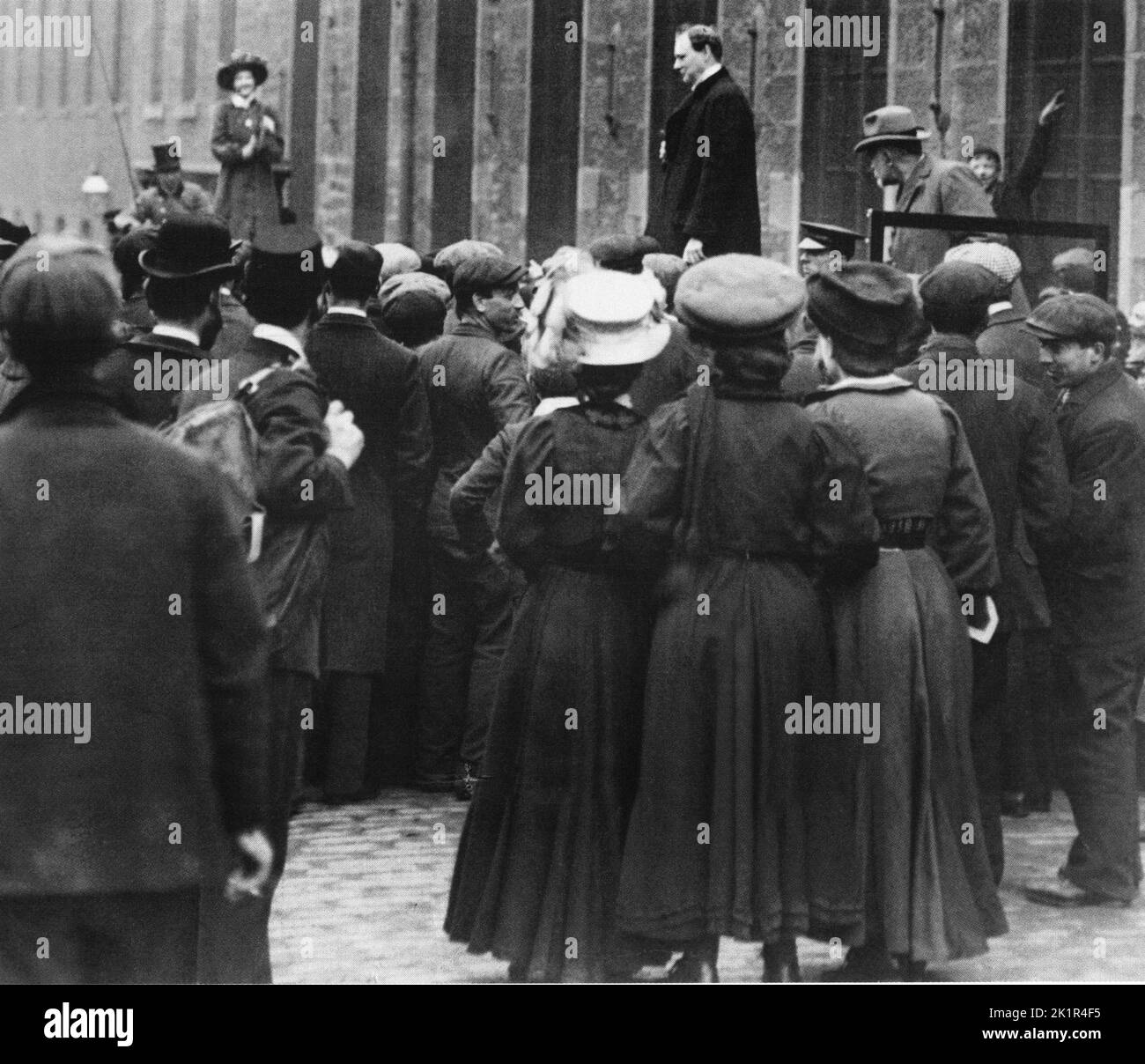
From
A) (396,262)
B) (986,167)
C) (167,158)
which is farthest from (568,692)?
(167,158)

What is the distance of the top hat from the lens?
16.1 m

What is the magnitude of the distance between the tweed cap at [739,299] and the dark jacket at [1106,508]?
6.03ft

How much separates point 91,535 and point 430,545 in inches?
187

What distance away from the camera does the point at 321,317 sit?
9.66 metres

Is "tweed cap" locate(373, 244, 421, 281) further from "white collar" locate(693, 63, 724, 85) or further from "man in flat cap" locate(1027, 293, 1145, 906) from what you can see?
"man in flat cap" locate(1027, 293, 1145, 906)

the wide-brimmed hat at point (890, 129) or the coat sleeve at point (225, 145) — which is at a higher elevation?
the wide-brimmed hat at point (890, 129)

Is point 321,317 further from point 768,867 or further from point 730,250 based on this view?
point 768,867

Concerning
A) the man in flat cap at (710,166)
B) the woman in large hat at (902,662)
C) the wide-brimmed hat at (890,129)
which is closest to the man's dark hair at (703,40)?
the man in flat cap at (710,166)

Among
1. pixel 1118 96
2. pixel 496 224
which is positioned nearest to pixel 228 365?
pixel 1118 96

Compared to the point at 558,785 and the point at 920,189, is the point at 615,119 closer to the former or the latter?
the point at 920,189

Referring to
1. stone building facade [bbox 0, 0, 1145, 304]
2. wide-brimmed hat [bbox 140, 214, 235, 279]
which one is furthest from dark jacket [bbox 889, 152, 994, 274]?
wide-brimmed hat [bbox 140, 214, 235, 279]

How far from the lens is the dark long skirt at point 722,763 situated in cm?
708

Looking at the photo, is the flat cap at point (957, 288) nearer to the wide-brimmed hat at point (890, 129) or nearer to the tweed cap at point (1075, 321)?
the tweed cap at point (1075, 321)

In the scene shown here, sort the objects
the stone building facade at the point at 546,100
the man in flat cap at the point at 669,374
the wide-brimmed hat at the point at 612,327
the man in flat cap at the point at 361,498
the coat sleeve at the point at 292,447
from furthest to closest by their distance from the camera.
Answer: the stone building facade at the point at 546,100 → the man in flat cap at the point at 361,498 → the man in flat cap at the point at 669,374 → the wide-brimmed hat at the point at 612,327 → the coat sleeve at the point at 292,447
